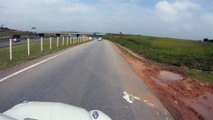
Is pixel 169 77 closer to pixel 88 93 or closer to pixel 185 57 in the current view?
pixel 88 93

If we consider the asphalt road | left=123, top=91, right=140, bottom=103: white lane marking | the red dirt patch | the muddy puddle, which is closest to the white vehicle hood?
the asphalt road

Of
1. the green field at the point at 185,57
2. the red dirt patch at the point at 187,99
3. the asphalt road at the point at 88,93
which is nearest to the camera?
the asphalt road at the point at 88,93

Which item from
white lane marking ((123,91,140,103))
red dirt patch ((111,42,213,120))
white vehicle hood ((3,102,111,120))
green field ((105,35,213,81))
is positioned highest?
white vehicle hood ((3,102,111,120))

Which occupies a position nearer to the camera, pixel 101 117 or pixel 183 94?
pixel 101 117

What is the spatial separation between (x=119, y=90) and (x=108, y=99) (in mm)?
1804

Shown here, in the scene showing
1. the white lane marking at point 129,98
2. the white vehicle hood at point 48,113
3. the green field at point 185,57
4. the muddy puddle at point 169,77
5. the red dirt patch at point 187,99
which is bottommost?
the green field at point 185,57

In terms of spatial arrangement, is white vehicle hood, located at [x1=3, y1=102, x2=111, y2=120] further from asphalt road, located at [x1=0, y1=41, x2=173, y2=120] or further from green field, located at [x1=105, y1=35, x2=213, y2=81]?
green field, located at [x1=105, y1=35, x2=213, y2=81]

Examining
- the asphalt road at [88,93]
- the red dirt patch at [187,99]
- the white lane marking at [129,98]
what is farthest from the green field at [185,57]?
the white lane marking at [129,98]

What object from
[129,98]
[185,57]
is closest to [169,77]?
[129,98]

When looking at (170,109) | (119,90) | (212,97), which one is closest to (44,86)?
(119,90)

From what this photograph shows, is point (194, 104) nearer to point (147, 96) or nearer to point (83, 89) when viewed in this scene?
point (147, 96)

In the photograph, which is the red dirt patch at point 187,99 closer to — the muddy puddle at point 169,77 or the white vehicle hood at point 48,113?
the muddy puddle at point 169,77

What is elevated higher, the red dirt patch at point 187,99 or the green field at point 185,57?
the red dirt patch at point 187,99

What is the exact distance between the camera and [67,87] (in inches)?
449
